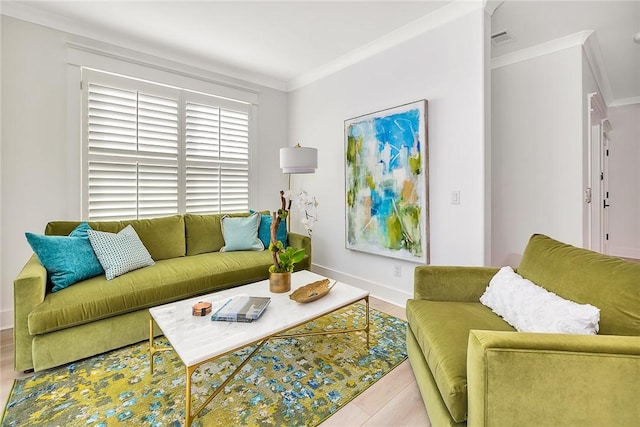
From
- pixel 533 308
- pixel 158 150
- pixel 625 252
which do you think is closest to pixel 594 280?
pixel 533 308

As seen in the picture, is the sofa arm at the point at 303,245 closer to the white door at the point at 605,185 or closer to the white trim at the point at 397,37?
the white trim at the point at 397,37

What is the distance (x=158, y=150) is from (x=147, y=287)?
63.7 inches

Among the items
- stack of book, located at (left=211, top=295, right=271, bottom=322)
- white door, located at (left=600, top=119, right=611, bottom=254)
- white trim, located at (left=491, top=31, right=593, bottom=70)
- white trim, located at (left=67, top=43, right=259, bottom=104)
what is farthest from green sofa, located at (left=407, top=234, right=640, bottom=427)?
white door, located at (left=600, top=119, right=611, bottom=254)

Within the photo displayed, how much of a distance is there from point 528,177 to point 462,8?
1.85 meters

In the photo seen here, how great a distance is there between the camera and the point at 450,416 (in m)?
1.06

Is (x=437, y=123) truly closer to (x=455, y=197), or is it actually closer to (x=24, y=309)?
(x=455, y=197)

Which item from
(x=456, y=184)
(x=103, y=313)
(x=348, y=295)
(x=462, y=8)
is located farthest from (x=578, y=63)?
(x=103, y=313)

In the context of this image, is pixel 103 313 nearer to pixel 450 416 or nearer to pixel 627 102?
pixel 450 416

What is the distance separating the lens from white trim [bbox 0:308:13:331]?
2.32 metres

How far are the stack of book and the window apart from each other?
74.2 inches

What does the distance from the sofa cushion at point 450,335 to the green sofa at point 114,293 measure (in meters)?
1.58

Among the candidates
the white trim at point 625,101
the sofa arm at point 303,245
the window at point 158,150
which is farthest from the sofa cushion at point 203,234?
the white trim at point 625,101

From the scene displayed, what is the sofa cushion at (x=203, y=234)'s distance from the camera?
293 centimetres

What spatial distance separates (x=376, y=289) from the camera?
303 centimetres
